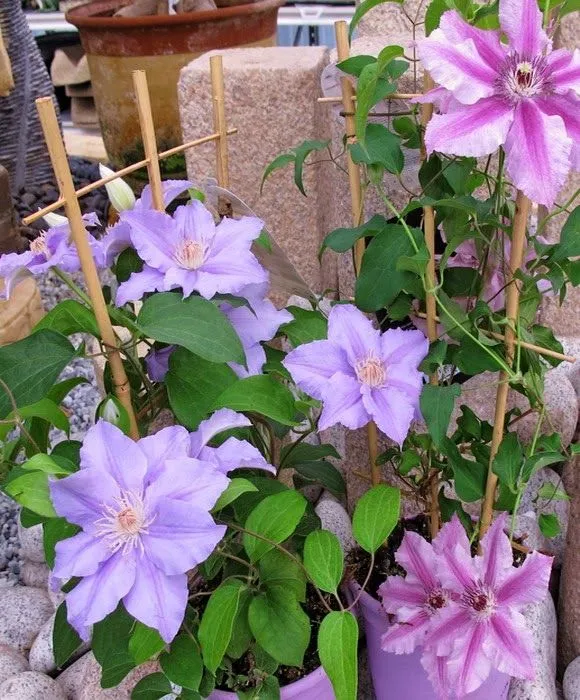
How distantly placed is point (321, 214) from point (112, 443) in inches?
39.7

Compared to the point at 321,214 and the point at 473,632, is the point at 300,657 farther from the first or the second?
the point at 321,214

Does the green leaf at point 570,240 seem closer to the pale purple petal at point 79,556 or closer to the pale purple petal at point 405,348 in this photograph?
the pale purple petal at point 405,348

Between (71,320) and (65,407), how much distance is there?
1214 mm

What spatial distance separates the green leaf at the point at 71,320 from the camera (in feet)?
2.57

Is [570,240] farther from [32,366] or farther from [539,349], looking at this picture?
[32,366]

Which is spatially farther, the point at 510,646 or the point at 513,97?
the point at 510,646

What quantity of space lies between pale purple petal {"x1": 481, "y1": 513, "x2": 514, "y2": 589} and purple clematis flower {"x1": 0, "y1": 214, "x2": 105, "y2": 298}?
485 mm

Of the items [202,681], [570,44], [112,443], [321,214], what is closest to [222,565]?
[202,681]

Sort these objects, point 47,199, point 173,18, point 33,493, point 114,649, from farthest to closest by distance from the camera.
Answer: point 47,199
point 173,18
point 114,649
point 33,493

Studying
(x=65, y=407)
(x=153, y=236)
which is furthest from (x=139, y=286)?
(x=65, y=407)

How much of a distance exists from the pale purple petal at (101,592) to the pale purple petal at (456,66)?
45 centimetres

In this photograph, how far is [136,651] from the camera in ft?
2.33

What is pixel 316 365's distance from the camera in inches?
29.8

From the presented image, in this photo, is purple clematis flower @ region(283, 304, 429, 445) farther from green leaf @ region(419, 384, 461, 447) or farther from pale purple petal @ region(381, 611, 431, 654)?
pale purple petal @ region(381, 611, 431, 654)
